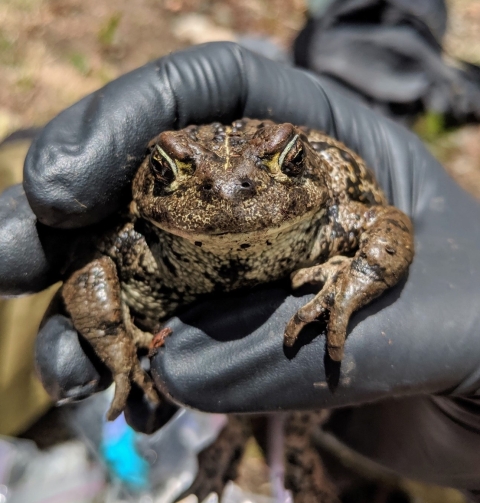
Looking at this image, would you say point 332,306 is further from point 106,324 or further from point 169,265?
point 106,324

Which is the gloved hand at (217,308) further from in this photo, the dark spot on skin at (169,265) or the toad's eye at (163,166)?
the toad's eye at (163,166)

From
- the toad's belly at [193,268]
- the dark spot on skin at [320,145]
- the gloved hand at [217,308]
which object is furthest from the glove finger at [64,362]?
the dark spot on skin at [320,145]

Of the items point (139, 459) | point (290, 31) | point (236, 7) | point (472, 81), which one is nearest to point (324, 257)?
point (139, 459)

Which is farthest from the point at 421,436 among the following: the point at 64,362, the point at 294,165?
the point at 64,362

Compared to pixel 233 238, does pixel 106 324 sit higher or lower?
lower

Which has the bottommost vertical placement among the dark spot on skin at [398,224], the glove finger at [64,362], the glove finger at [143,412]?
the glove finger at [143,412]

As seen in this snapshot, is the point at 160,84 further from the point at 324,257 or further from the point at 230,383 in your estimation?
the point at 230,383
